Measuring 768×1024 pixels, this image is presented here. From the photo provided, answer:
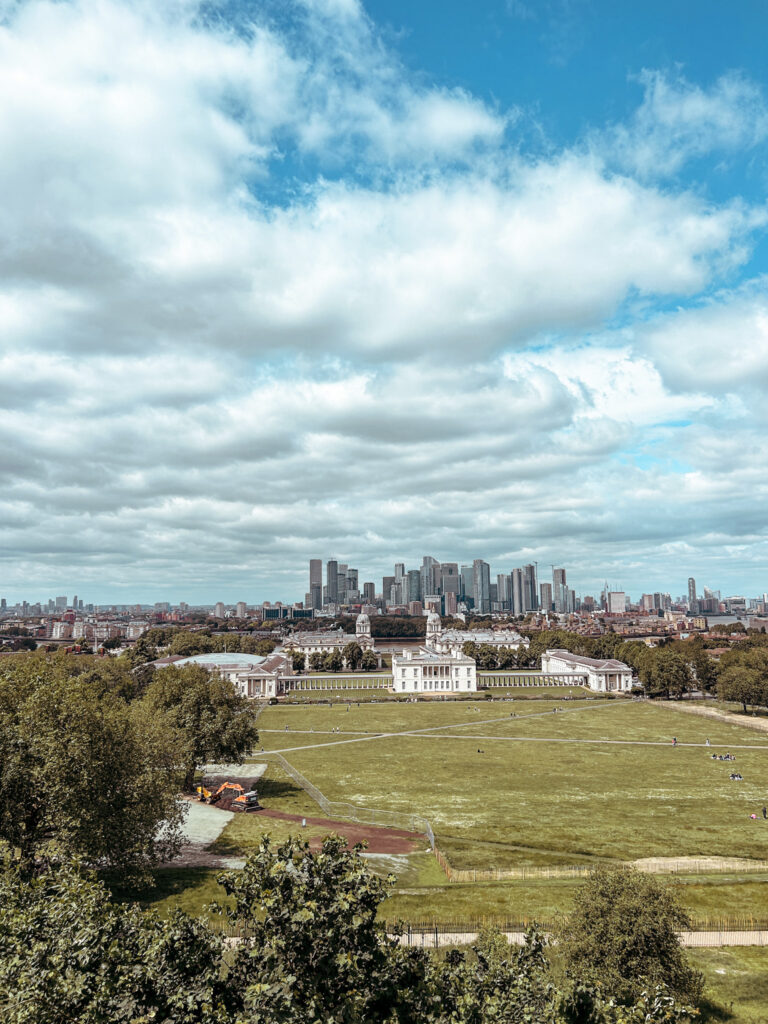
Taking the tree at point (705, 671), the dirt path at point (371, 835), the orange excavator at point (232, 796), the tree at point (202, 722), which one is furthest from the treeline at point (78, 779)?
the tree at point (705, 671)

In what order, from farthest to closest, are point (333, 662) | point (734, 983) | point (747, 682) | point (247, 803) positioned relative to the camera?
1. point (333, 662)
2. point (747, 682)
3. point (247, 803)
4. point (734, 983)

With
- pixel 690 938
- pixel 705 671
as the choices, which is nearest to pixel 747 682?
pixel 705 671

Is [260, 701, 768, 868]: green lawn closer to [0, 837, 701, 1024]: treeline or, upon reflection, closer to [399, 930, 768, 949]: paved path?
[399, 930, 768, 949]: paved path

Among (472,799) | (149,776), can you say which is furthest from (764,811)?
(149,776)

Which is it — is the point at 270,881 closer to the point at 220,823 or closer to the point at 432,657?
the point at 220,823

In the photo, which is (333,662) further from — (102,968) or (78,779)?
(102,968)

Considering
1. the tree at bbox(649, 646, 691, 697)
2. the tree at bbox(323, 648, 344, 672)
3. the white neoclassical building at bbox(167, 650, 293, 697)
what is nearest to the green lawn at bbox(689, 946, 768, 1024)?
the tree at bbox(649, 646, 691, 697)
